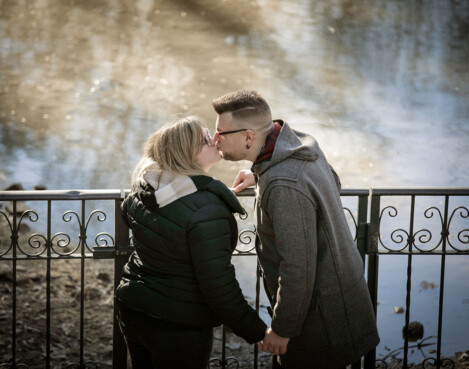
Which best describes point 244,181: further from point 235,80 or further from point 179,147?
point 235,80

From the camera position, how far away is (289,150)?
2.49 meters

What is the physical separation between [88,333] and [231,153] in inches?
148

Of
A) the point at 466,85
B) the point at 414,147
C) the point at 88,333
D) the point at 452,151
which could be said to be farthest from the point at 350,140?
the point at 88,333

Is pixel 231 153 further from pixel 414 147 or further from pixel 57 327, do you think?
pixel 414 147

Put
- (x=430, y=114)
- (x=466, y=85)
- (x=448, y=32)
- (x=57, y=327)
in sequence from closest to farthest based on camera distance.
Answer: (x=57, y=327) < (x=430, y=114) < (x=466, y=85) < (x=448, y=32)

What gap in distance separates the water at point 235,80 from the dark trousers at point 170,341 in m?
4.45

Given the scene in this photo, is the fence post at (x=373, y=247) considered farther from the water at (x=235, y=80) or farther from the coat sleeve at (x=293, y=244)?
the water at (x=235, y=80)

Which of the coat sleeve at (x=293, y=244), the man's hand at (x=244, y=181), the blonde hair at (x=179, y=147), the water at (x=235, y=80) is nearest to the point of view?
the coat sleeve at (x=293, y=244)

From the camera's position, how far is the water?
359 inches

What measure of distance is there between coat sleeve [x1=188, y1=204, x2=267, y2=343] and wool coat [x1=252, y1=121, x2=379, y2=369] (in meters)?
0.18

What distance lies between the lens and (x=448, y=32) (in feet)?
42.1

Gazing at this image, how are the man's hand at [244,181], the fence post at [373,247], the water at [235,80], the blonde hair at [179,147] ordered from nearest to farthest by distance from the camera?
the blonde hair at [179,147] < the man's hand at [244,181] < the fence post at [373,247] < the water at [235,80]

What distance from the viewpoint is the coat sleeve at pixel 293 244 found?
2.41 meters

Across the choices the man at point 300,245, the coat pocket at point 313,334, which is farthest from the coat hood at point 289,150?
the coat pocket at point 313,334
